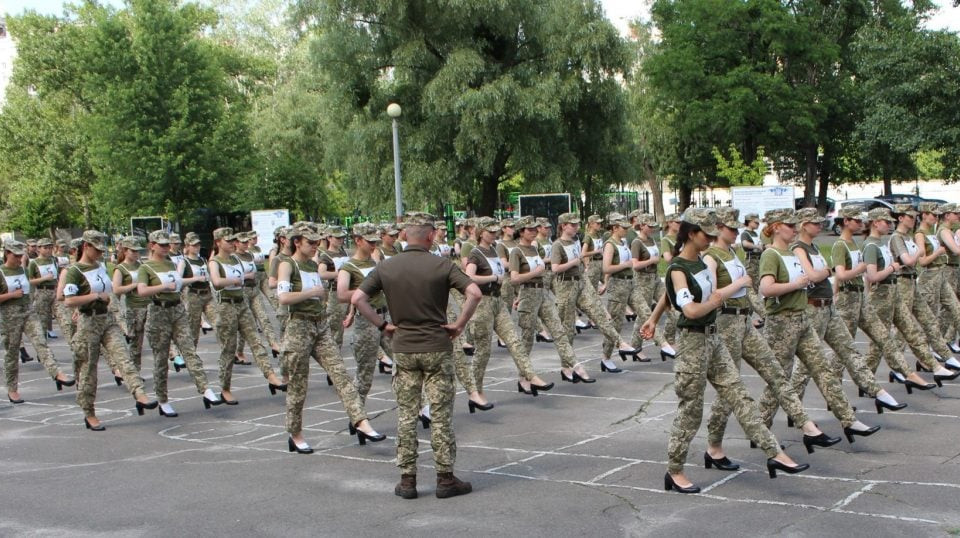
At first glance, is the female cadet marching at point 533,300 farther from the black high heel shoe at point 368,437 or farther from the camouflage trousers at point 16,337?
the camouflage trousers at point 16,337

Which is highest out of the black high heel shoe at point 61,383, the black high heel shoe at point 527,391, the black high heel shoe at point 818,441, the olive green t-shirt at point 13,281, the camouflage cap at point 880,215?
the camouflage cap at point 880,215

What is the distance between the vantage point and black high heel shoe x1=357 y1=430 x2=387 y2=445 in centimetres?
924

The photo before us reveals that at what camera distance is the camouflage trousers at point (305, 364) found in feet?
30.0

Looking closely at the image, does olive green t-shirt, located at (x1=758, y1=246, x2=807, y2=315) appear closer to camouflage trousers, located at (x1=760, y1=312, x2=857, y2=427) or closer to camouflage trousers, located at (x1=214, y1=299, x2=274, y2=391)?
camouflage trousers, located at (x1=760, y1=312, x2=857, y2=427)

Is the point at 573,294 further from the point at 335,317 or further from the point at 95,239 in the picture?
the point at 95,239

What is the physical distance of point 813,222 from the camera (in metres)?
8.91

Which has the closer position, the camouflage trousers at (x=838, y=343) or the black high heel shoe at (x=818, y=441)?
the black high heel shoe at (x=818, y=441)

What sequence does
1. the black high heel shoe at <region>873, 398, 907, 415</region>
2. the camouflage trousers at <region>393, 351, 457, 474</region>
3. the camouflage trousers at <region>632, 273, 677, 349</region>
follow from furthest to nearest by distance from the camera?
the camouflage trousers at <region>632, 273, 677, 349</region> → the black high heel shoe at <region>873, 398, 907, 415</region> → the camouflage trousers at <region>393, 351, 457, 474</region>

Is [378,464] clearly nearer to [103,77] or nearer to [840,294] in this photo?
[840,294]

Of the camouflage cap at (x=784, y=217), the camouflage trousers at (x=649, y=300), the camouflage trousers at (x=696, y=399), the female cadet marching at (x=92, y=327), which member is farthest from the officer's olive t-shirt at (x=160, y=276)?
the camouflage cap at (x=784, y=217)

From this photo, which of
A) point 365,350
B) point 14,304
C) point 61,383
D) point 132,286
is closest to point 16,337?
point 14,304

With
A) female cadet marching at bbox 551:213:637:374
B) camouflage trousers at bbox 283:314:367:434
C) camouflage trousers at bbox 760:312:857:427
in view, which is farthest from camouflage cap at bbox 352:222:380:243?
camouflage trousers at bbox 760:312:857:427

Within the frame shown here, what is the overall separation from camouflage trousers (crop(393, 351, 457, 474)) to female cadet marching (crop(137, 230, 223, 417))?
4.70 m

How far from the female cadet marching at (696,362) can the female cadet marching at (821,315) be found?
1667 mm
